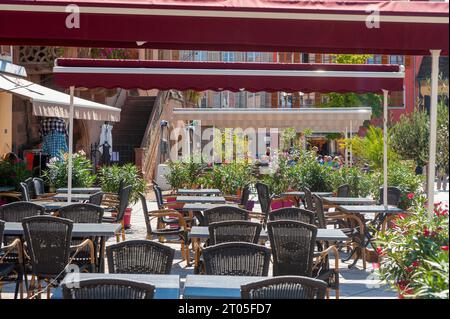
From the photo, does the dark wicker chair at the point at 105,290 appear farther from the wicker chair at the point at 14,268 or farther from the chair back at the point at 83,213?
the chair back at the point at 83,213

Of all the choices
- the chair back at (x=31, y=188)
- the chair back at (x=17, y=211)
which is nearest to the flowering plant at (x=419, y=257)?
the chair back at (x=17, y=211)

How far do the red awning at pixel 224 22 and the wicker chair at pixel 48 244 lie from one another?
64.1 inches

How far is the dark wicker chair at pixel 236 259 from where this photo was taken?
16.8ft

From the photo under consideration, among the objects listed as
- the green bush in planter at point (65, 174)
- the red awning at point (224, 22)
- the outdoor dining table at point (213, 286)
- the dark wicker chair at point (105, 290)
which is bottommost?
the outdoor dining table at point (213, 286)

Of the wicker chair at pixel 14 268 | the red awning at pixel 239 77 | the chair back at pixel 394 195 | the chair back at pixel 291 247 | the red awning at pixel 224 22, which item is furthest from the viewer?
the chair back at pixel 394 195

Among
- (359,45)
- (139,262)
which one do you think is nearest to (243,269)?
(139,262)

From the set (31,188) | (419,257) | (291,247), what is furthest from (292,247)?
(31,188)

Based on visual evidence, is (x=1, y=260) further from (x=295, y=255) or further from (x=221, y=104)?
(x=221, y=104)

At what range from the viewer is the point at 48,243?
6.32m

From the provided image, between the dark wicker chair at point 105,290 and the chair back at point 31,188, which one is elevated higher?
the chair back at point 31,188

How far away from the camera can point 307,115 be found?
64.4 feet

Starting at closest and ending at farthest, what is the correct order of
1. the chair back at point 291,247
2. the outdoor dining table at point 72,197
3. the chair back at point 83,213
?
the chair back at point 291,247
the chair back at point 83,213
the outdoor dining table at point 72,197

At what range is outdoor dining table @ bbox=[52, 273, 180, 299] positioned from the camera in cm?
443

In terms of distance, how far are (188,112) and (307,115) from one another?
126 inches
